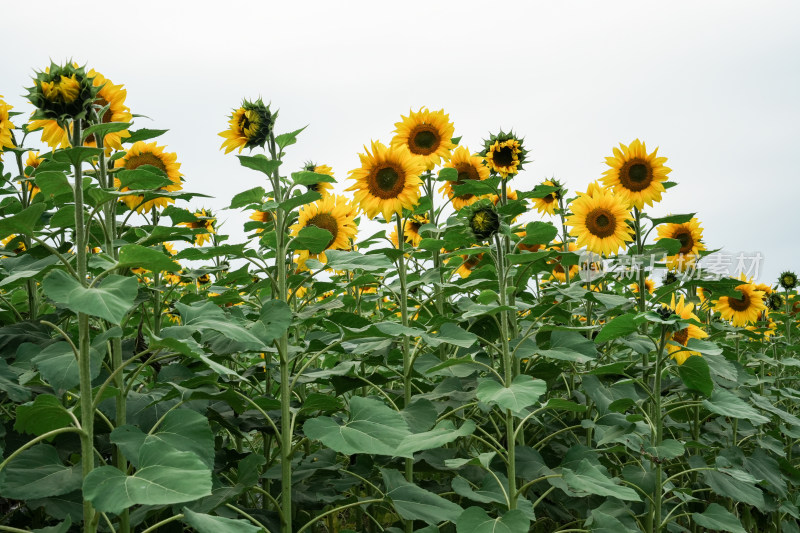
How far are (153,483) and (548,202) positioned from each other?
12.8ft

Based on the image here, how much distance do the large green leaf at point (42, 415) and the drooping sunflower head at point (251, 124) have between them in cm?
126

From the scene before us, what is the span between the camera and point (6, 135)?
2889 mm

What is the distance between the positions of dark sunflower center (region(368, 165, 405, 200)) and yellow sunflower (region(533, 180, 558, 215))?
6.32 feet

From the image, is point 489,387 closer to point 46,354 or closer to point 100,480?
point 100,480

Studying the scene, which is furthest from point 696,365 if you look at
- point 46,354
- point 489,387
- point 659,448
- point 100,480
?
point 46,354

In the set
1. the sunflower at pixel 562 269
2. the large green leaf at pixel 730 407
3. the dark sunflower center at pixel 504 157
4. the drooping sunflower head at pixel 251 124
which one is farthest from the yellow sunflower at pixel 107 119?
the sunflower at pixel 562 269

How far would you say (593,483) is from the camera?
2.20m

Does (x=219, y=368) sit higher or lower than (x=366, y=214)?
lower

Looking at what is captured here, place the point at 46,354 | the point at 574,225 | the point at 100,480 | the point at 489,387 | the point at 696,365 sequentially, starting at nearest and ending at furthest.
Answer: the point at 100,480, the point at 46,354, the point at 489,387, the point at 696,365, the point at 574,225

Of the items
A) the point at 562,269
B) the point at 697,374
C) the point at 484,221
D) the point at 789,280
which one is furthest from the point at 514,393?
the point at 789,280

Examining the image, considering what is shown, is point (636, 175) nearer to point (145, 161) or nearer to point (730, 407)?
point (730, 407)

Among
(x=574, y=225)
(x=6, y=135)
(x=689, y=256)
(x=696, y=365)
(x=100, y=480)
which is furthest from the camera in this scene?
(x=689, y=256)

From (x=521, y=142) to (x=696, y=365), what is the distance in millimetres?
1552

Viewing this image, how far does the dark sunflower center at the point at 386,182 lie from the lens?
9.74ft
